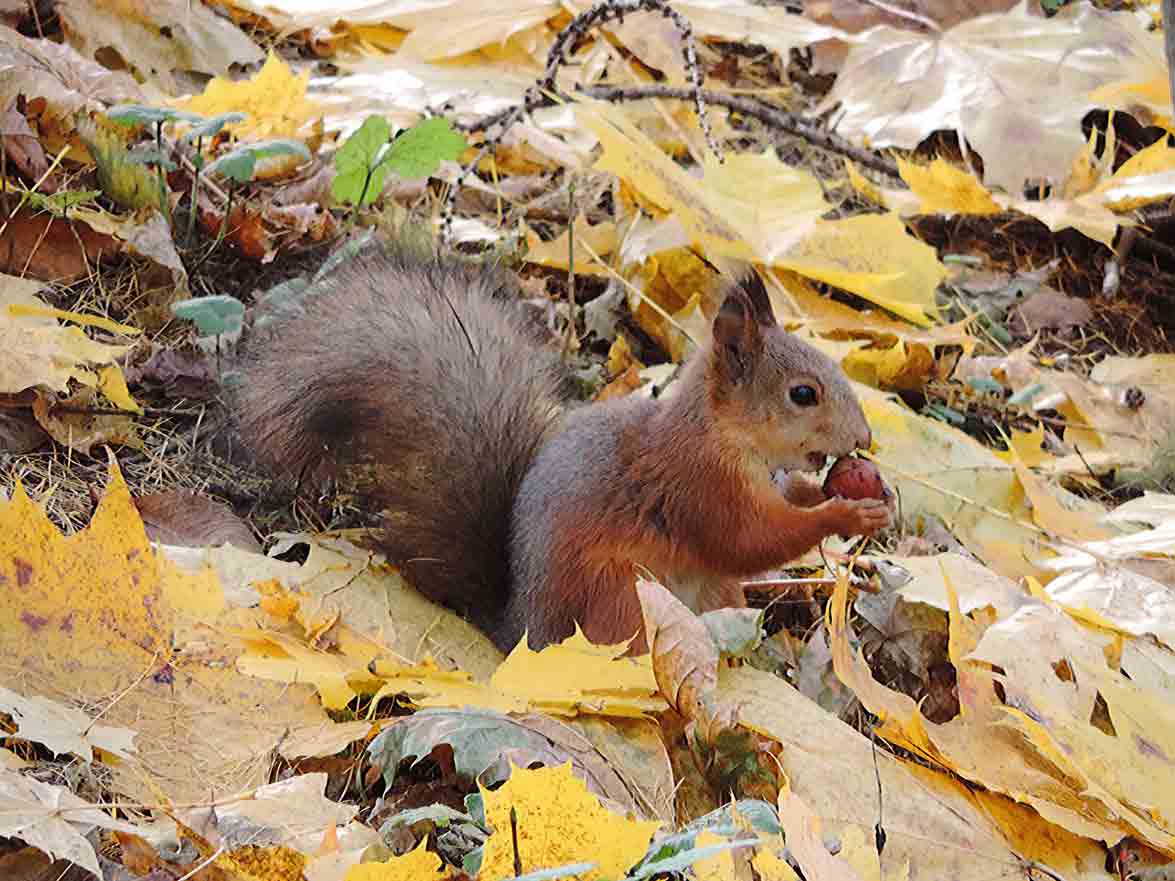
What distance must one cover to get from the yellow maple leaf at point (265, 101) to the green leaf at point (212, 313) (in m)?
0.58

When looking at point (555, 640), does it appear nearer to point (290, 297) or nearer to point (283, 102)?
point (290, 297)

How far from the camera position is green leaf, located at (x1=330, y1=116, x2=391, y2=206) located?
6.98 feet

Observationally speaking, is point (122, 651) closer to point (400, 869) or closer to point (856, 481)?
point (400, 869)

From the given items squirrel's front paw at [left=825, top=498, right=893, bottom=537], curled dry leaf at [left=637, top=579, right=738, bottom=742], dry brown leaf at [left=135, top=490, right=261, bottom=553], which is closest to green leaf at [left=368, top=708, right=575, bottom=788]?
curled dry leaf at [left=637, top=579, right=738, bottom=742]

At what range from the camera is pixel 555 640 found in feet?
5.83

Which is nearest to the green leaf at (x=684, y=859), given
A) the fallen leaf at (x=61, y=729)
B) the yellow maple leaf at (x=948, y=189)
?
the fallen leaf at (x=61, y=729)

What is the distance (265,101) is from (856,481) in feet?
4.11

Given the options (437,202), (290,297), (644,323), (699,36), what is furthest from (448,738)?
(699,36)

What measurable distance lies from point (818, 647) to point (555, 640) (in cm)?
33

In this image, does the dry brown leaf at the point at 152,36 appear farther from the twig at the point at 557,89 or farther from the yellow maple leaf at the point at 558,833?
the yellow maple leaf at the point at 558,833

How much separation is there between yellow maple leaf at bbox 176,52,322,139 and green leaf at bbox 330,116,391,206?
0.93 feet

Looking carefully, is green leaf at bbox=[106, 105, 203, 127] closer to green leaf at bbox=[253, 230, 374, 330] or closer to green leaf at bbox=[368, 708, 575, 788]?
green leaf at bbox=[253, 230, 374, 330]

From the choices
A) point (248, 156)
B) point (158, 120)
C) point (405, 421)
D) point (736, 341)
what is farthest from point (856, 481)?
point (158, 120)

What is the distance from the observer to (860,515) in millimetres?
1799
